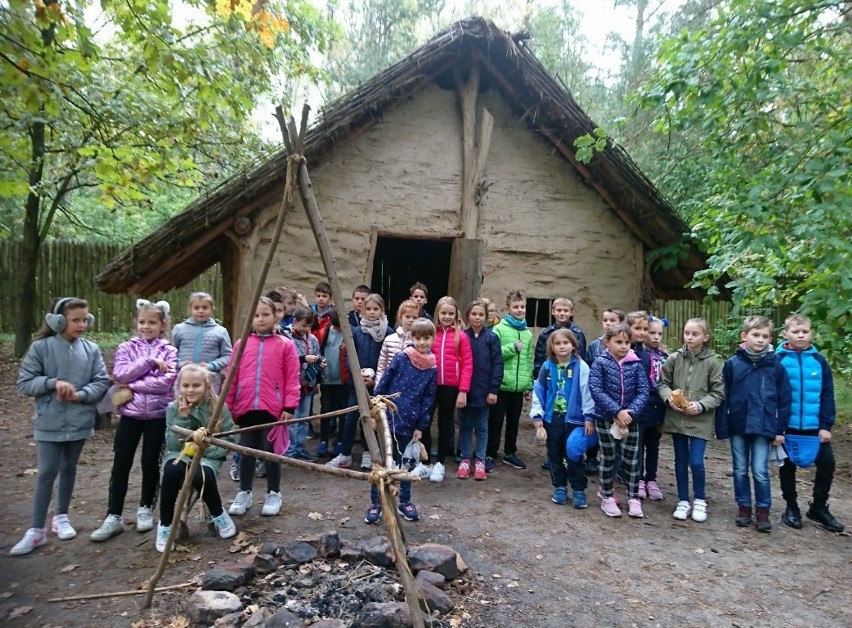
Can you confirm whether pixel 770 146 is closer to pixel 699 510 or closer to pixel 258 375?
pixel 699 510

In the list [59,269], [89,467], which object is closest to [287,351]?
[89,467]

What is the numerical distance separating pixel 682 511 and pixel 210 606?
11.7ft

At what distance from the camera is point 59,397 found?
361cm

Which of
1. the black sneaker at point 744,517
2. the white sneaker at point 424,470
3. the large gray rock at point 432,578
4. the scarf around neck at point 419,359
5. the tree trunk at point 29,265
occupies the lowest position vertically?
the large gray rock at point 432,578

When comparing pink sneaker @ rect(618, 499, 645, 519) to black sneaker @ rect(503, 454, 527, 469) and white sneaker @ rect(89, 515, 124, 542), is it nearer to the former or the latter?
black sneaker @ rect(503, 454, 527, 469)

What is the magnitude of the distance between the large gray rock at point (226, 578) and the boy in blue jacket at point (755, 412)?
3.59m

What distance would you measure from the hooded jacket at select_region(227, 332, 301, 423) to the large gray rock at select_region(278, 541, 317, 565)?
1074 millimetres

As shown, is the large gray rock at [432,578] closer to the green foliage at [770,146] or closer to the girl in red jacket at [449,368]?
the girl in red jacket at [449,368]

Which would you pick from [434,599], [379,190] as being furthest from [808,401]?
[379,190]

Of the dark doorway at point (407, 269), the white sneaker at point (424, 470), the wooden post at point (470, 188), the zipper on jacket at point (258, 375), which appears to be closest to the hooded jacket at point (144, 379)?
the zipper on jacket at point (258, 375)

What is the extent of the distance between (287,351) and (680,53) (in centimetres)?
468

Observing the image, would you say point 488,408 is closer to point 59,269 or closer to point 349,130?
point 349,130

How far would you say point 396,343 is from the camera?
5031 mm

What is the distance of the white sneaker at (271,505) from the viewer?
165 inches
